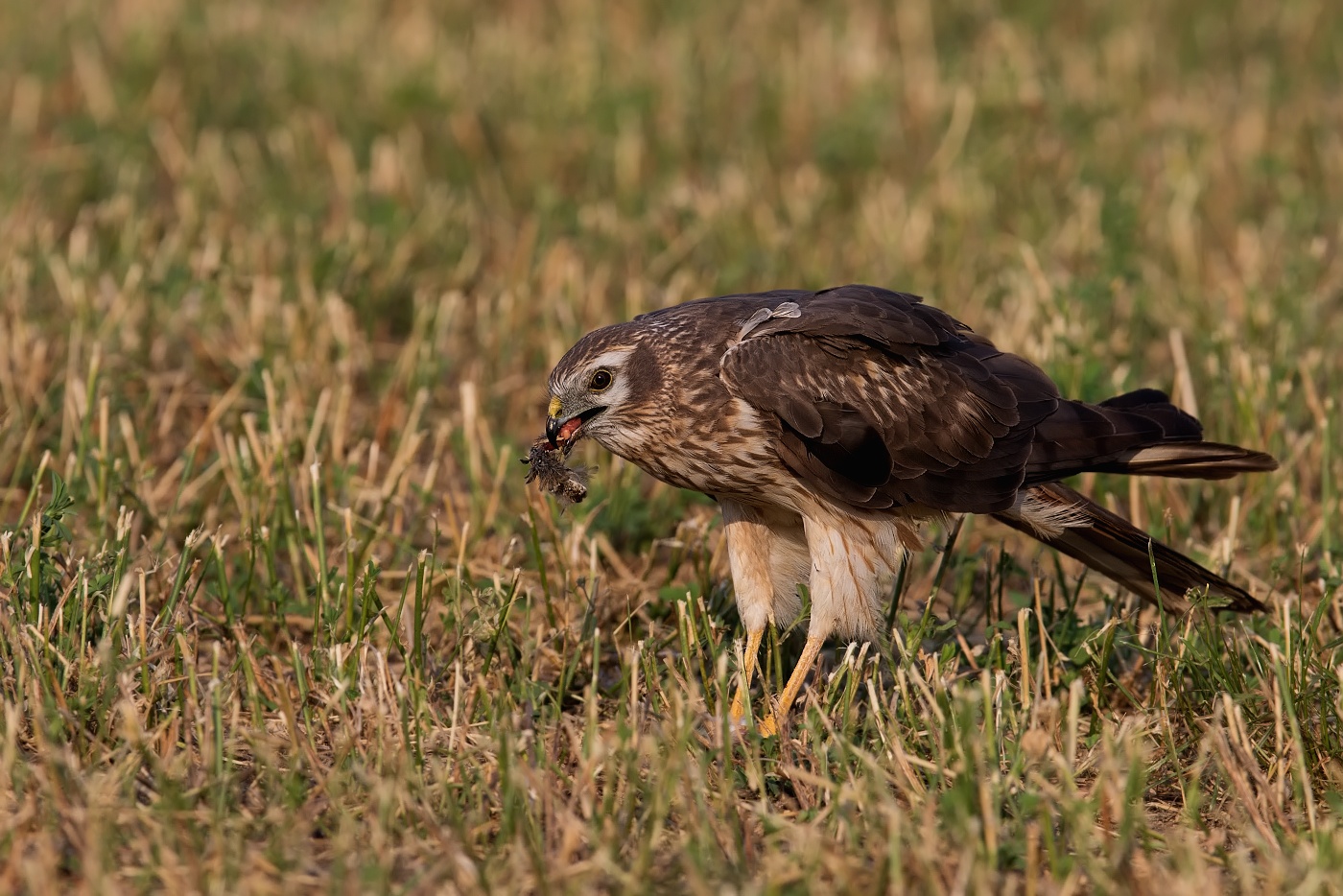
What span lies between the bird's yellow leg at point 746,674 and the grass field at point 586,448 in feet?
0.36

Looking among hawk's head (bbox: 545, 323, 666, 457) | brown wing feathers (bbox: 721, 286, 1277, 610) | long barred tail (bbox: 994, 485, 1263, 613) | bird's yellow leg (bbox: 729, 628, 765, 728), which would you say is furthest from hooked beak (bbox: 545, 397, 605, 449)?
long barred tail (bbox: 994, 485, 1263, 613)

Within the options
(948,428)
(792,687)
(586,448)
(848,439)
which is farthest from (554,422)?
(586,448)

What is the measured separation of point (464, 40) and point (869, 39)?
115 inches

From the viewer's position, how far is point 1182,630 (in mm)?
4453

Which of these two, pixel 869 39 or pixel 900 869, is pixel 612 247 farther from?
pixel 900 869

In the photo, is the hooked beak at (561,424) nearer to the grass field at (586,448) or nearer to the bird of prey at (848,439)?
the bird of prey at (848,439)

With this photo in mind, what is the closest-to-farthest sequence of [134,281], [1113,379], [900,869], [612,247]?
[900,869]
[1113,379]
[134,281]
[612,247]

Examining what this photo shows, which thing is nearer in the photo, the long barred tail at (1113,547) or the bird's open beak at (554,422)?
the bird's open beak at (554,422)

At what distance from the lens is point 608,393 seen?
4434mm

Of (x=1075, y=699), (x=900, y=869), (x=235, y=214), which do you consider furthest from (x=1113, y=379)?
(x=235, y=214)

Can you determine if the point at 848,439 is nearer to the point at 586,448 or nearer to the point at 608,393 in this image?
the point at 608,393

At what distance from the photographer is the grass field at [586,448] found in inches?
139

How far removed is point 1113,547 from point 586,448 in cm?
216

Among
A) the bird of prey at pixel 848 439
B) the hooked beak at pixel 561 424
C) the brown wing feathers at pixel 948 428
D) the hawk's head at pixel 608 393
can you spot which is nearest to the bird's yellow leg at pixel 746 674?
the bird of prey at pixel 848 439
